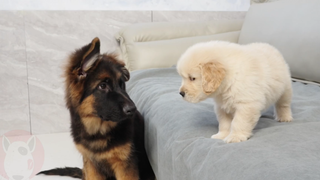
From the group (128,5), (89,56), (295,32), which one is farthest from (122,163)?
(128,5)

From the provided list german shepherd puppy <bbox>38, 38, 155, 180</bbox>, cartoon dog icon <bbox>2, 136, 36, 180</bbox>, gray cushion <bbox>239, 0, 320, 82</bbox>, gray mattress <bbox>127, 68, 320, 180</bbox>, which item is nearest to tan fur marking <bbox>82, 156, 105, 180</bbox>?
german shepherd puppy <bbox>38, 38, 155, 180</bbox>

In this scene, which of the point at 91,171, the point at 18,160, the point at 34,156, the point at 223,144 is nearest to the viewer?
the point at 223,144

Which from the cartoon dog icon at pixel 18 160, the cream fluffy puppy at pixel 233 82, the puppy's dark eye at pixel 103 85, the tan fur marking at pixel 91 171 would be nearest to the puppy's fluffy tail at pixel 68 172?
the cartoon dog icon at pixel 18 160

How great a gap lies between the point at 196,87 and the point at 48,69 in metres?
2.79

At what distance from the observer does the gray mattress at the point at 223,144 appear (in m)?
0.96

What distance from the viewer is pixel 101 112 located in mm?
1670

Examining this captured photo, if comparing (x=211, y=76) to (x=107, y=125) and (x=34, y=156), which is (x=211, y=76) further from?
(x=34, y=156)

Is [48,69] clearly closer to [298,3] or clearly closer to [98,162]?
[98,162]

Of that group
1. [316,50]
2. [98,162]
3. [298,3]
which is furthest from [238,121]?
[298,3]

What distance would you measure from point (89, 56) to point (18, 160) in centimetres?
165

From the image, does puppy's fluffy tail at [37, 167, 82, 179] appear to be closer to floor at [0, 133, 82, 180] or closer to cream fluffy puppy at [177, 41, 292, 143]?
floor at [0, 133, 82, 180]

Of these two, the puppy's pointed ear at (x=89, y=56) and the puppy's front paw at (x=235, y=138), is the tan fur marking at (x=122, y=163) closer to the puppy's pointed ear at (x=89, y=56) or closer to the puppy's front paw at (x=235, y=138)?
the puppy's pointed ear at (x=89, y=56)

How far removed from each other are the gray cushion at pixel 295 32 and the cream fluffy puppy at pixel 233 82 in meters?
0.89

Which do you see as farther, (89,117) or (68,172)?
(68,172)
